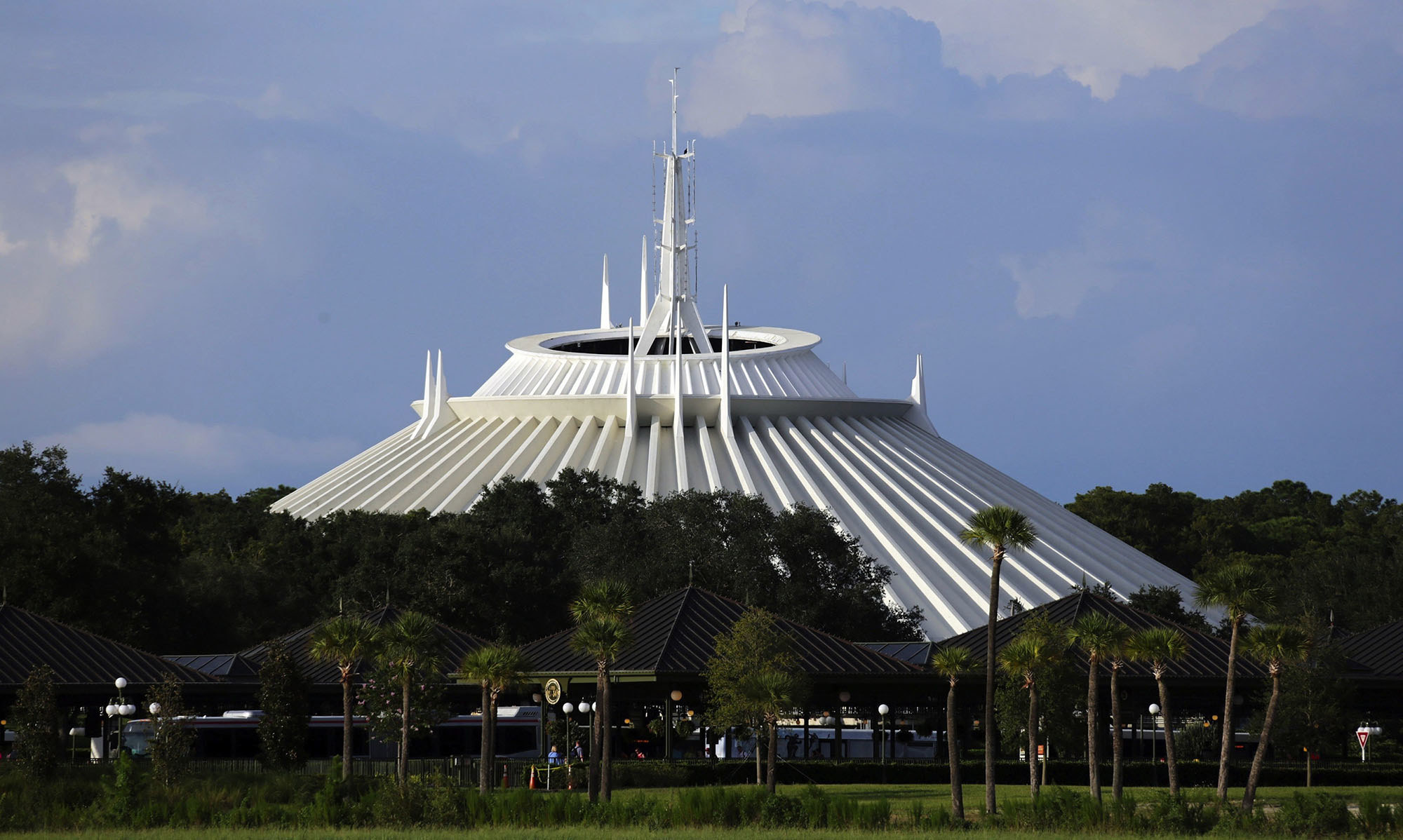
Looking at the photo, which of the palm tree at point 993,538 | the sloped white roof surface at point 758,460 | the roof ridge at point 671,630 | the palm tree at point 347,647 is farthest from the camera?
the sloped white roof surface at point 758,460

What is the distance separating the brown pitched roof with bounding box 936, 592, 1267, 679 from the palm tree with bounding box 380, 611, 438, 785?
10.6 meters

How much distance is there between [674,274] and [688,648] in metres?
37.1

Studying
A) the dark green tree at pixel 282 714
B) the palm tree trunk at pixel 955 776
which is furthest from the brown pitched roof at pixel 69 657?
the palm tree trunk at pixel 955 776

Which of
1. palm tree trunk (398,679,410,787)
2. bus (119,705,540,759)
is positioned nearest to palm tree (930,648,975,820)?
palm tree trunk (398,679,410,787)

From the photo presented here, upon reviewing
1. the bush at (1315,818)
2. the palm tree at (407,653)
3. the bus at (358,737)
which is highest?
the palm tree at (407,653)

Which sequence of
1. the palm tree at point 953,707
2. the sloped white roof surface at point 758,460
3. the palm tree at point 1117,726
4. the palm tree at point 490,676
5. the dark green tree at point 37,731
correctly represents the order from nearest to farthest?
the palm tree at point 953,707, the dark green tree at point 37,731, the palm tree at point 1117,726, the palm tree at point 490,676, the sloped white roof surface at point 758,460

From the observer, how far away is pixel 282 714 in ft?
106

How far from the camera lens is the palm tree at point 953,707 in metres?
26.4

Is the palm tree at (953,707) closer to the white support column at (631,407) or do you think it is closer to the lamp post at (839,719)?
the lamp post at (839,719)

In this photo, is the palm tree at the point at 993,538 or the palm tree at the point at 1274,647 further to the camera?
the palm tree at the point at 1274,647

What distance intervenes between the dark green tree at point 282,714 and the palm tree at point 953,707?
11.9 meters

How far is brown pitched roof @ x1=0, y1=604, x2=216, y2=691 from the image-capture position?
32906 mm

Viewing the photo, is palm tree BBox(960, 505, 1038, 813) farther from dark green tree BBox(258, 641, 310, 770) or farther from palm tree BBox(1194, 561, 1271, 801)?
dark green tree BBox(258, 641, 310, 770)

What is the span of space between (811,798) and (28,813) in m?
11.5
